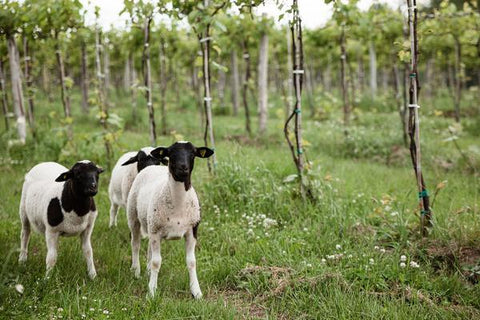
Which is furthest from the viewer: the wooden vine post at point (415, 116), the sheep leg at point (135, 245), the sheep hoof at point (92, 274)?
the wooden vine post at point (415, 116)

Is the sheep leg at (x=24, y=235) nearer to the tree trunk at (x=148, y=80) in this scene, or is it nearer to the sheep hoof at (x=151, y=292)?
the sheep hoof at (x=151, y=292)

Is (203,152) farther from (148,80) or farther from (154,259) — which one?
(148,80)

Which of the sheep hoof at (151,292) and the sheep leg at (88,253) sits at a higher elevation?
the sheep leg at (88,253)

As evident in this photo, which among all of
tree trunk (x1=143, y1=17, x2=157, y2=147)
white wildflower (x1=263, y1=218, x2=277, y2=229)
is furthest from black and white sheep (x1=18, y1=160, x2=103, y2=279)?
tree trunk (x1=143, y1=17, x2=157, y2=147)

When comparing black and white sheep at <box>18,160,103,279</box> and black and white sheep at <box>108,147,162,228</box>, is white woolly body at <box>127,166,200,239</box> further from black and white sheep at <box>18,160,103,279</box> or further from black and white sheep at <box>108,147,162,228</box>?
black and white sheep at <box>108,147,162,228</box>

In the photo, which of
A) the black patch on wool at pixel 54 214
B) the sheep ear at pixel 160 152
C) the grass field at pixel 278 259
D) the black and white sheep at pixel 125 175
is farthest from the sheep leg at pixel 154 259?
the black and white sheep at pixel 125 175

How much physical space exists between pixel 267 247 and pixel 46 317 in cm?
231

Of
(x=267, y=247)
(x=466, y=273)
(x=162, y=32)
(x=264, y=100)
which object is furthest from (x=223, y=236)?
(x=162, y=32)

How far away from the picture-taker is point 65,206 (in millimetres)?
4199

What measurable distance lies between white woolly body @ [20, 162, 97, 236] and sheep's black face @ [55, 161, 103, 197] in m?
0.28

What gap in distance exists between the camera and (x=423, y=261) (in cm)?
451

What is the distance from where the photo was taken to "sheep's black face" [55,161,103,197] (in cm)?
400

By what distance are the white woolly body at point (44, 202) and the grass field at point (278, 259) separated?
0.41 meters

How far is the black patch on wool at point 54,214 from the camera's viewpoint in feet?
13.8
